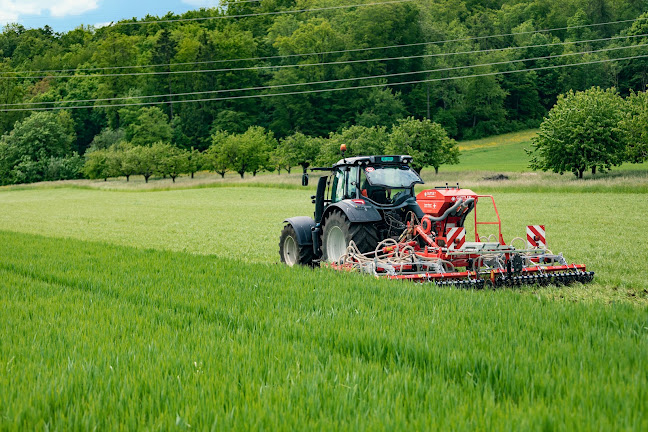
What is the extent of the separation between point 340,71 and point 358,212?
90.2m

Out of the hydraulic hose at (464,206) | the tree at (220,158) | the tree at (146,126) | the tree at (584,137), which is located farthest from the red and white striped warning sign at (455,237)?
the tree at (146,126)

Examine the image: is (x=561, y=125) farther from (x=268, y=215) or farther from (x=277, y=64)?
(x=277, y=64)

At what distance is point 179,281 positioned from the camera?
8.27 metres

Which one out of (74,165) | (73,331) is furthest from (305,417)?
(74,165)

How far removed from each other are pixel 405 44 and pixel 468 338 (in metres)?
101

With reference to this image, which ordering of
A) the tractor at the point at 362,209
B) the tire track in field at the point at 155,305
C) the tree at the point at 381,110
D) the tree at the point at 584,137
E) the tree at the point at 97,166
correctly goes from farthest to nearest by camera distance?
1. the tree at the point at 381,110
2. the tree at the point at 97,166
3. the tree at the point at 584,137
4. the tractor at the point at 362,209
5. the tire track in field at the point at 155,305

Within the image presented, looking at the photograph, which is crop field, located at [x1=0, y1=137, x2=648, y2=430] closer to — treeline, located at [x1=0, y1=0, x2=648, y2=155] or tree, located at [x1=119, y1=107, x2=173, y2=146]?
treeline, located at [x1=0, y1=0, x2=648, y2=155]

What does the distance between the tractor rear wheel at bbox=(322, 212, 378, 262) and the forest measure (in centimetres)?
7544

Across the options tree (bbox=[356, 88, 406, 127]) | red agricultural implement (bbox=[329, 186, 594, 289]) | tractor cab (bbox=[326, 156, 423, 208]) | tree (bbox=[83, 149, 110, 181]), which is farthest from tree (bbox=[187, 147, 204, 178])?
red agricultural implement (bbox=[329, 186, 594, 289])

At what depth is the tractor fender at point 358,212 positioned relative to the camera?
377 inches

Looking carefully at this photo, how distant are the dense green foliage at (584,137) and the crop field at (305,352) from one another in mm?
35167

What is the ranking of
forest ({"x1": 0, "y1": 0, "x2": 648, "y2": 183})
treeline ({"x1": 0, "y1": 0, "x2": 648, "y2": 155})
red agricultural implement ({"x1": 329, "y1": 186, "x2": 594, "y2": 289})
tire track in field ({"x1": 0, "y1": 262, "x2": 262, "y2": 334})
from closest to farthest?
tire track in field ({"x1": 0, "y1": 262, "x2": 262, "y2": 334}) → red agricultural implement ({"x1": 329, "y1": 186, "x2": 594, "y2": 289}) → forest ({"x1": 0, "y1": 0, "x2": 648, "y2": 183}) → treeline ({"x1": 0, "y1": 0, "x2": 648, "y2": 155})

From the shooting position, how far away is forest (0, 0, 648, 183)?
90250mm

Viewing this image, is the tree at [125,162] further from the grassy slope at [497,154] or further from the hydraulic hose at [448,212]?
the hydraulic hose at [448,212]
